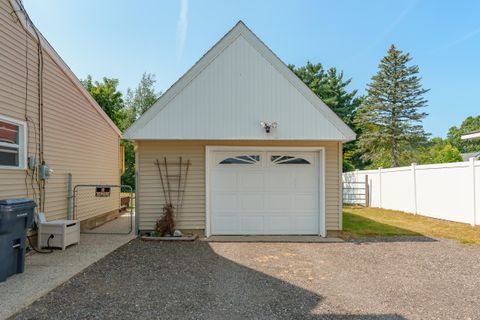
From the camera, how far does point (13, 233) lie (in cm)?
458

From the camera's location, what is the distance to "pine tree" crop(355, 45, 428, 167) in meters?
30.5

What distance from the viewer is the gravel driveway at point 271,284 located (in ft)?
11.9

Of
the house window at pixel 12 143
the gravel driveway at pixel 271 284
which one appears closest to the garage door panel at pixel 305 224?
the gravel driveway at pixel 271 284

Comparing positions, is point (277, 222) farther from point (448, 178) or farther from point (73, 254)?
point (448, 178)

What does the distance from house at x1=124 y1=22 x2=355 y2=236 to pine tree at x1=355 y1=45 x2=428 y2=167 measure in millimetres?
25380

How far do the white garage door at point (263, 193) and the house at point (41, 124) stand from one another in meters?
3.85

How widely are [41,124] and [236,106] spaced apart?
445 cm

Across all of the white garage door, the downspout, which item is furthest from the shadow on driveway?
the downspout

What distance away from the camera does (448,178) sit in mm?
10172

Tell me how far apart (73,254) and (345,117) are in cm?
3221

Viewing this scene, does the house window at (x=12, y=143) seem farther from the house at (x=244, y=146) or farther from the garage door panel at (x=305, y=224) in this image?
the garage door panel at (x=305, y=224)

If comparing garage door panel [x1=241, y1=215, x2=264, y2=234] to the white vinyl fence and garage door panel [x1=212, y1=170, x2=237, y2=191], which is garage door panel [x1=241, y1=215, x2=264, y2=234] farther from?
the white vinyl fence

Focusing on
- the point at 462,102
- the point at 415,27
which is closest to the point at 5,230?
the point at 415,27

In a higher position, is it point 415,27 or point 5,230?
point 415,27
